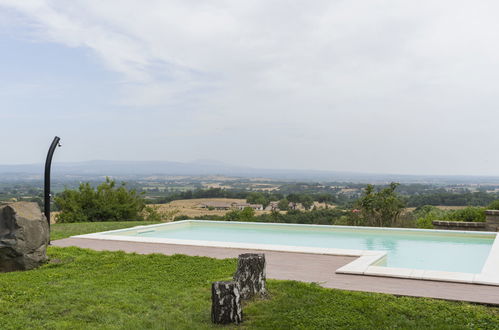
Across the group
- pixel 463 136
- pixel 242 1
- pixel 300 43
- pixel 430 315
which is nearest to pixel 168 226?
pixel 242 1

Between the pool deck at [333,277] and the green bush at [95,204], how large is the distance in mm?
6365

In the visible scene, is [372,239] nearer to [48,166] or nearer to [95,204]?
[48,166]

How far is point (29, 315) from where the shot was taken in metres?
4.22

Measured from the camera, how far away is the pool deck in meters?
4.91

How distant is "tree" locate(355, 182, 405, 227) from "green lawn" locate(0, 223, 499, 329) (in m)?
8.53

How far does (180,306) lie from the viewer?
4.50 meters

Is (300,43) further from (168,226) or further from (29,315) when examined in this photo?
(29,315)

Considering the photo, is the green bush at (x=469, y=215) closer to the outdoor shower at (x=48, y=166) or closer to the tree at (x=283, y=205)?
the tree at (x=283, y=205)

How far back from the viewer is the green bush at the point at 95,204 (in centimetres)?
1448

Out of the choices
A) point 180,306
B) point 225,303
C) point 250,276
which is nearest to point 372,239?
point 250,276

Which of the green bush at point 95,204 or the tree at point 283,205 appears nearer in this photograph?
the green bush at point 95,204

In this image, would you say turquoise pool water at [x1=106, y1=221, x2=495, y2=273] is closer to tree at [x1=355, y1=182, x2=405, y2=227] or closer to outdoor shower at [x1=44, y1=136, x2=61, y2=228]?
tree at [x1=355, y1=182, x2=405, y2=227]

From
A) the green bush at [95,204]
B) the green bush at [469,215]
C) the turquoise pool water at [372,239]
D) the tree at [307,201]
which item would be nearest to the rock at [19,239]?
the turquoise pool water at [372,239]

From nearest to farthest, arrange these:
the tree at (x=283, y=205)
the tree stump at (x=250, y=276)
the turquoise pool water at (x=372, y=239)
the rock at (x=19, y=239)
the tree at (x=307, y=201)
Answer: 1. the tree stump at (x=250, y=276)
2. the rock at (x=19, y=239)
3. the turquoise pool water at (x=372, y=239)
4. the tree at (x=283, y=205)
5. the tree at (x=307, y=201)
